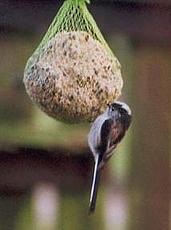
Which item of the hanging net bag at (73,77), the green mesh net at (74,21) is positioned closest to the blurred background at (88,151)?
the green mesh net at (74,21)

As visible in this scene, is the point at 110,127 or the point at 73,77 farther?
the point at 110,127

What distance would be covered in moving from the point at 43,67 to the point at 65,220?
476mm

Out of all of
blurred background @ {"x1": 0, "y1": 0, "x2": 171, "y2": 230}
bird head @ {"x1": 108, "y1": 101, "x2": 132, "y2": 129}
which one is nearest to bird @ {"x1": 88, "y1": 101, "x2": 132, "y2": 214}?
bird head @ {"x1": 108, "y1": 101, "x2": 132, "y2": 129}

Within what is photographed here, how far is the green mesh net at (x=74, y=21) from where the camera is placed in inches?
34.4

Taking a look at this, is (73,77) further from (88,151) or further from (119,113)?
(88,151)

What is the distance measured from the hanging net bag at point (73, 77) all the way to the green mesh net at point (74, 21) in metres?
0.03

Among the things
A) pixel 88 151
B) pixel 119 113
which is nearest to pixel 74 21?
pixel 119 113

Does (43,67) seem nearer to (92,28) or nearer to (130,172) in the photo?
(92,28)

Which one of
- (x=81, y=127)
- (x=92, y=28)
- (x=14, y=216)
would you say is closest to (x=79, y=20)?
(x=92, y=28)

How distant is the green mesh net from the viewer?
875 mm

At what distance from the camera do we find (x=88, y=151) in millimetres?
1231

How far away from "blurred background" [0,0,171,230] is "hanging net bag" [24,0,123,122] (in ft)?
1.28

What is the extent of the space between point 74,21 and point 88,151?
32 centimetres

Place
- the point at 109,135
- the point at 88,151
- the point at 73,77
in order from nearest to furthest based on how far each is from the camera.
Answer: the point at 73,77
the point at 109,135
the point at 88,151
